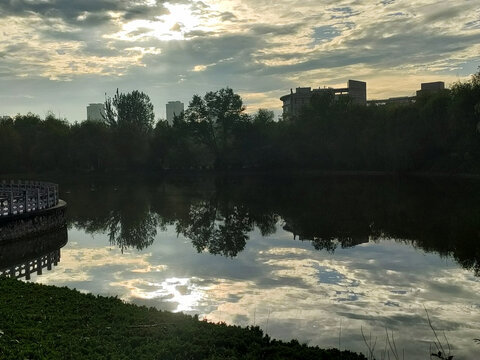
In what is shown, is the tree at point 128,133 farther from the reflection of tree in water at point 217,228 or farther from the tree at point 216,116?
the reflection of tree in water at point 217,228

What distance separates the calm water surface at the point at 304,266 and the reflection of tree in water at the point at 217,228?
0.35ft

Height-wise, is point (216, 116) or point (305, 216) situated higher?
point (216, 116)

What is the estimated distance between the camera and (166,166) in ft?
413

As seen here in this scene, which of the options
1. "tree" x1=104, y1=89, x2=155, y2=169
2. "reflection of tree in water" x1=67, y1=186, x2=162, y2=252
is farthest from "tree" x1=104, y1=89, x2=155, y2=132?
"reflection of tree in water" x1=67, y1=186, x2=162, y2=252

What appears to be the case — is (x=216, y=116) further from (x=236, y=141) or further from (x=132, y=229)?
(x=132, y=229)

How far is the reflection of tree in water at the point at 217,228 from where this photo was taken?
31.1m

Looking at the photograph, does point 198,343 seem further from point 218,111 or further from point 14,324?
point 218,111

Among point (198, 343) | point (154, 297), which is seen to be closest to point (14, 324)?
point (198, 343)

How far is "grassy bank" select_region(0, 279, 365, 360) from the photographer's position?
11062 mm

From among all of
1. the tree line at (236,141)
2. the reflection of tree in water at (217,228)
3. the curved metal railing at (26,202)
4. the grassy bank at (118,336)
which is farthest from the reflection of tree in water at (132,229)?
the tree line at (236,141)

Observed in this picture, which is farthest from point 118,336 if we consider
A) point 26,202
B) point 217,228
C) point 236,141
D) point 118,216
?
point 236,141

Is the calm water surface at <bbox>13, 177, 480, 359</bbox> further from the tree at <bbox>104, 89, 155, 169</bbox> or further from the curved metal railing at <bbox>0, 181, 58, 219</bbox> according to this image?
the tree at <bbox>104, 89, 155, 169</bbox>

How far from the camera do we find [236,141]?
120m

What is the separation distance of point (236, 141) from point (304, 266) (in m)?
96.7
